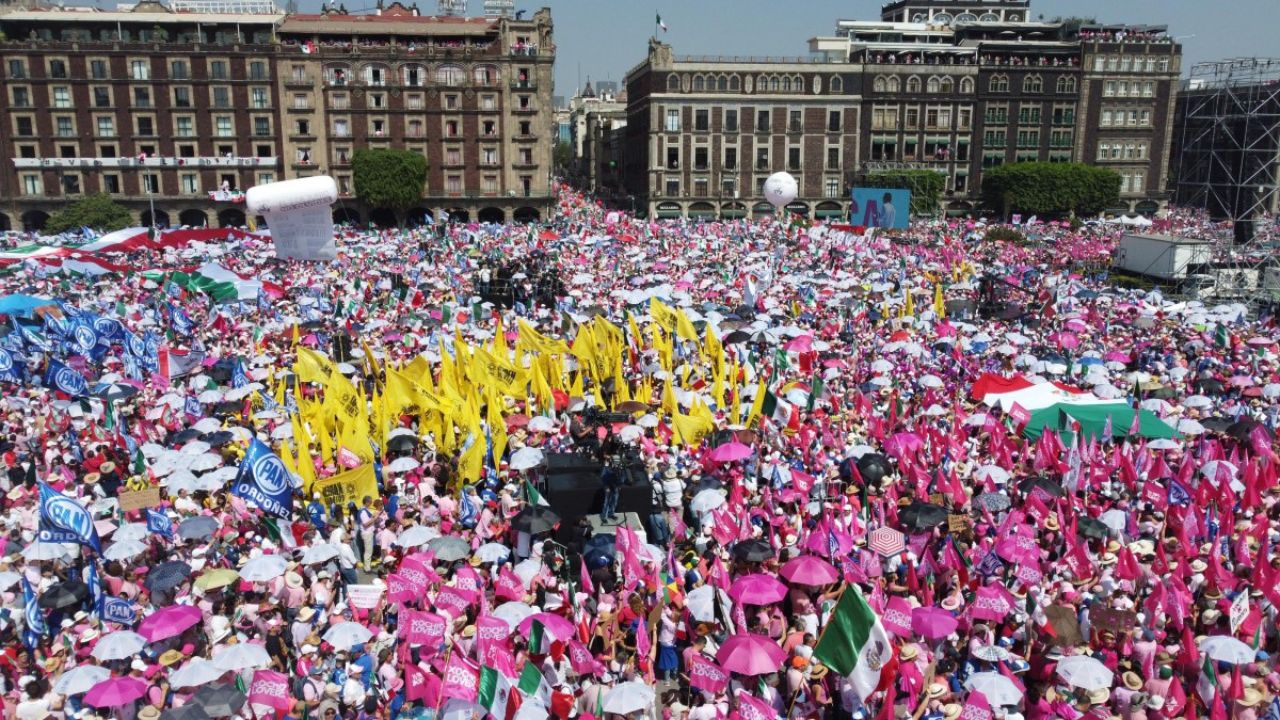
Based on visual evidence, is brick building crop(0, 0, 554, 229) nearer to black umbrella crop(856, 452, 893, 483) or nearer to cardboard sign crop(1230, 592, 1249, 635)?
black umbrella crop(856, 452, 893, 483)

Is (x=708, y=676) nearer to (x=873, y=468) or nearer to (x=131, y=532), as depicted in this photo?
(x=873, y=468)

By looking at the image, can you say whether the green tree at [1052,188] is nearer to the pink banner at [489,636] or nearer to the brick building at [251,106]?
the brick building at [251,106]

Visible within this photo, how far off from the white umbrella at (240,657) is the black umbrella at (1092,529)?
11377 mm

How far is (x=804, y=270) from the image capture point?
42.8 meters

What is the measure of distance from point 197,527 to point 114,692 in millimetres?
4931

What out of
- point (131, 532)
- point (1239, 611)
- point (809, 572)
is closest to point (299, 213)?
point (131, 532)

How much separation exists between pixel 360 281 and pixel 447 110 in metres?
35.5

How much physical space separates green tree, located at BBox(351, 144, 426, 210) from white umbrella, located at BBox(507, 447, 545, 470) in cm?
5393

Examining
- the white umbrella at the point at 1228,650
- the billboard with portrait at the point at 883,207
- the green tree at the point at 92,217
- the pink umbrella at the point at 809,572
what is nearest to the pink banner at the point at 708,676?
the pink umbrella at the point at 809,572

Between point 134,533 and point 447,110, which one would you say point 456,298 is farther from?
point 447,110

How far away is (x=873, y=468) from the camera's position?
707 inches

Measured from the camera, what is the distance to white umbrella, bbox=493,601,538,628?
12.6 metres

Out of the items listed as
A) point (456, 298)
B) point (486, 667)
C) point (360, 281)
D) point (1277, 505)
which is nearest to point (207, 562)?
point (486, 667)

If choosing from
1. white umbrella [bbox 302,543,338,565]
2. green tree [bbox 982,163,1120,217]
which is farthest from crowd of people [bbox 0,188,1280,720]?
green tree [bbox 982,163,1120,217]
